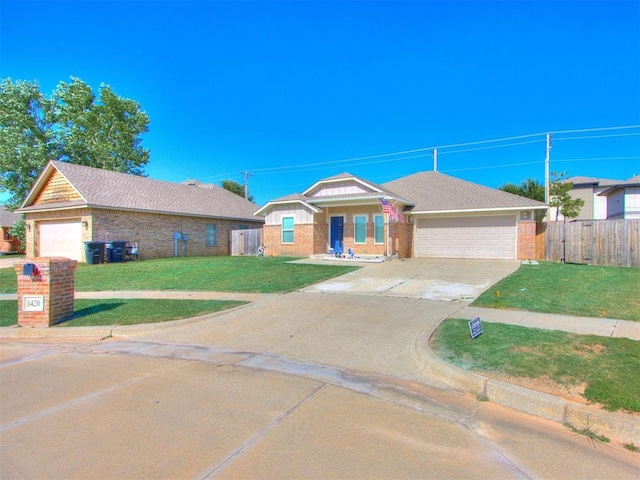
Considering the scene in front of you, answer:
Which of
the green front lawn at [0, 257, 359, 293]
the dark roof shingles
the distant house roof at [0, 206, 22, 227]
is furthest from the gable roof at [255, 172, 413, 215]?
the distant house roof at [0, 206, 22, 227]

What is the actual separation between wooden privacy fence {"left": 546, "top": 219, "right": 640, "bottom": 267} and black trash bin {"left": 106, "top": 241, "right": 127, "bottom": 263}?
2119 cm

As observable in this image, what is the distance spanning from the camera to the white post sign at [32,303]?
24.3ft

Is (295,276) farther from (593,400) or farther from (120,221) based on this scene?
(120,221)

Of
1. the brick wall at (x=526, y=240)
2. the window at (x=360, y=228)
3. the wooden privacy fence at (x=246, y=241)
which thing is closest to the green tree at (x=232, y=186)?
the wooden privacy fence at (x=246, y=241)

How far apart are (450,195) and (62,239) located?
2211 centimetres

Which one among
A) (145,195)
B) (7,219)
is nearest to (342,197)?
(145,195)

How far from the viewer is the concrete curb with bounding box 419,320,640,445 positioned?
11.1 feet

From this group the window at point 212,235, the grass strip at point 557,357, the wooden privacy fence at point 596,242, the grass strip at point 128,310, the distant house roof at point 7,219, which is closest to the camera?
the grass strip at point 557,357

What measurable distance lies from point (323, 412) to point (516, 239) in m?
17.3

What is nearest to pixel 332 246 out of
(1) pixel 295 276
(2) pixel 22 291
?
(1) pixel 295 276

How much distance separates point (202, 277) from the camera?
45.3 ft

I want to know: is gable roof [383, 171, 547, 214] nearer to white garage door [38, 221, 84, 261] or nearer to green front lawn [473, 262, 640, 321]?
green front lawn [473, 262, 640, 321]

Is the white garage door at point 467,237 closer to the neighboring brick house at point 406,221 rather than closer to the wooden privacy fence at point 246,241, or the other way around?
the neighboring brick house at point 406,221

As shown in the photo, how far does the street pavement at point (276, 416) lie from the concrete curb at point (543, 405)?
15mm
